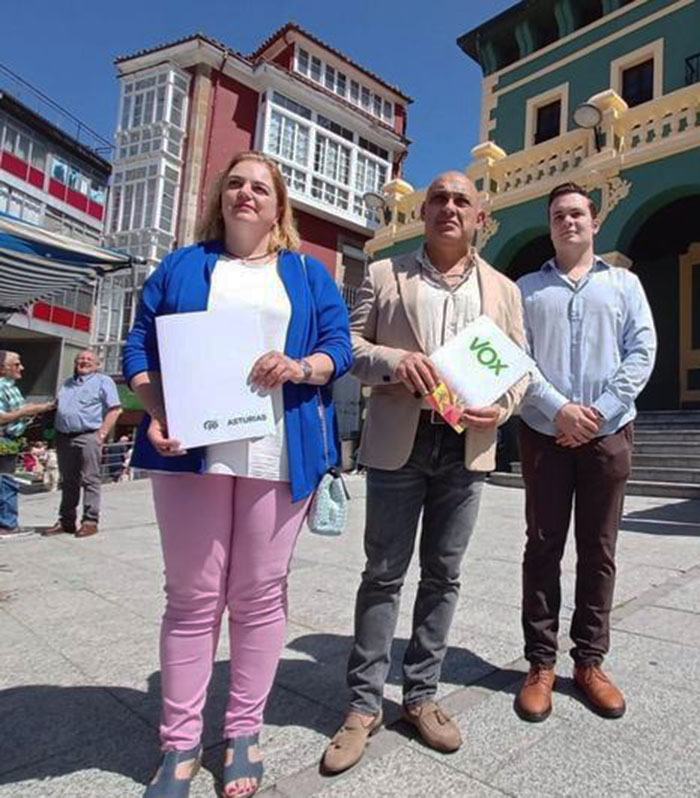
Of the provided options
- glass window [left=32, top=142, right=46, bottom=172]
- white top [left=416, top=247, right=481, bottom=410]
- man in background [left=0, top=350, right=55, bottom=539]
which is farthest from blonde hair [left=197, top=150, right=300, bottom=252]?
glass window [left=32, top=142, right=46, bottom=172]

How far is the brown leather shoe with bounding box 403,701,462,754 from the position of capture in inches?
80.1

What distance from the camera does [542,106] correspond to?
52.2 ft

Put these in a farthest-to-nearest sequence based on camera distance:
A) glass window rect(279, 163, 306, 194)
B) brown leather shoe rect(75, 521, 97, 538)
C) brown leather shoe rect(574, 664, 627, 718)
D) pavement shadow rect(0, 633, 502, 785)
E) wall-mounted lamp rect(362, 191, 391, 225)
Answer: glass window rect(279, 163, 306, 194) < wall-mounted lamp rect(362, 191, 391, 225) < brown leather shoe rect(75, 521, 97, 538) < brown leather shoe rect(574, 664, 627, 718) < pavement shadow rect(0, 633, 502, 785)

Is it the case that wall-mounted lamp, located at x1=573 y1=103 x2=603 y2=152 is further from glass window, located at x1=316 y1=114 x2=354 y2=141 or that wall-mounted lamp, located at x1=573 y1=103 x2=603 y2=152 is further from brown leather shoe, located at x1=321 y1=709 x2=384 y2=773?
glass window, located at x1=316 y1=114 x2=354 y2=141

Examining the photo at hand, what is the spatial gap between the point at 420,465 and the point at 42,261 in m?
5.42

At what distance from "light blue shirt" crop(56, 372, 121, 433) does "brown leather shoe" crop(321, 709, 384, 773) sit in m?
5.27

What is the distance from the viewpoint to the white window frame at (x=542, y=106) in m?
15.2

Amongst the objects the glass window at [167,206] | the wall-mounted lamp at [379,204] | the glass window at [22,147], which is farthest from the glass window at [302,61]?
the glass window at [22,147]

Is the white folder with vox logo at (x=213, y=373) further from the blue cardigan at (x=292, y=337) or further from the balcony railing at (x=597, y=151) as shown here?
the balcony railing at (x=597, y=151)

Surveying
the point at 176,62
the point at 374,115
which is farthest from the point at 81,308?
the point at 374,115

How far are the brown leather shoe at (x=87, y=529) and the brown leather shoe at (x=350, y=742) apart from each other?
16.0 feet

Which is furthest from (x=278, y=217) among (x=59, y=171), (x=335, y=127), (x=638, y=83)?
(x=59, y=171)

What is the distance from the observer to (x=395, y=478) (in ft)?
7.23

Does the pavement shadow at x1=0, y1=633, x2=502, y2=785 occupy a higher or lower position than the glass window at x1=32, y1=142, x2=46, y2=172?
lower
